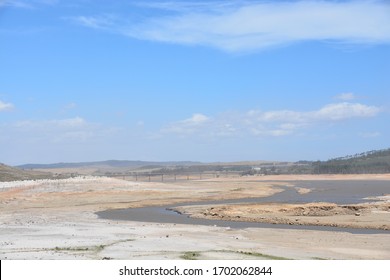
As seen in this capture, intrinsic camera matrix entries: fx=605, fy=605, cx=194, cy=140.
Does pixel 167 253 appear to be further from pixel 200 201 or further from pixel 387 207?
pixel 200 201

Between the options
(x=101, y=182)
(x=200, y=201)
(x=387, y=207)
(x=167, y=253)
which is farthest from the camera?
(x=101, y=182)

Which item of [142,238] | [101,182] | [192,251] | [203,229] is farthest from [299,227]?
[101,182]

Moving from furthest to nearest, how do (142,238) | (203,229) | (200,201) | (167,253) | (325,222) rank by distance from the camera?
(200,201) < (325,222) < (203,229) < (142,238) < (167,253)

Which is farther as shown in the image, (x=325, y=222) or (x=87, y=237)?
(x=325, y=222)

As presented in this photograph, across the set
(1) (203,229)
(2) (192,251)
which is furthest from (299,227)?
(2) (192,251)

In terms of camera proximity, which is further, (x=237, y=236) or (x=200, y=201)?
(x=200, y=201)

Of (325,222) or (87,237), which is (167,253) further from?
(325,222)

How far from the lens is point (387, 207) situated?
4116 cm

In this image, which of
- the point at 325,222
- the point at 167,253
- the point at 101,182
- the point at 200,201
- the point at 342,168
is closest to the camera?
the point at 167,253

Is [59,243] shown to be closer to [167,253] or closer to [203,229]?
[167,253]

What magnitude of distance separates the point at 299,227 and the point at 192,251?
501 inches
